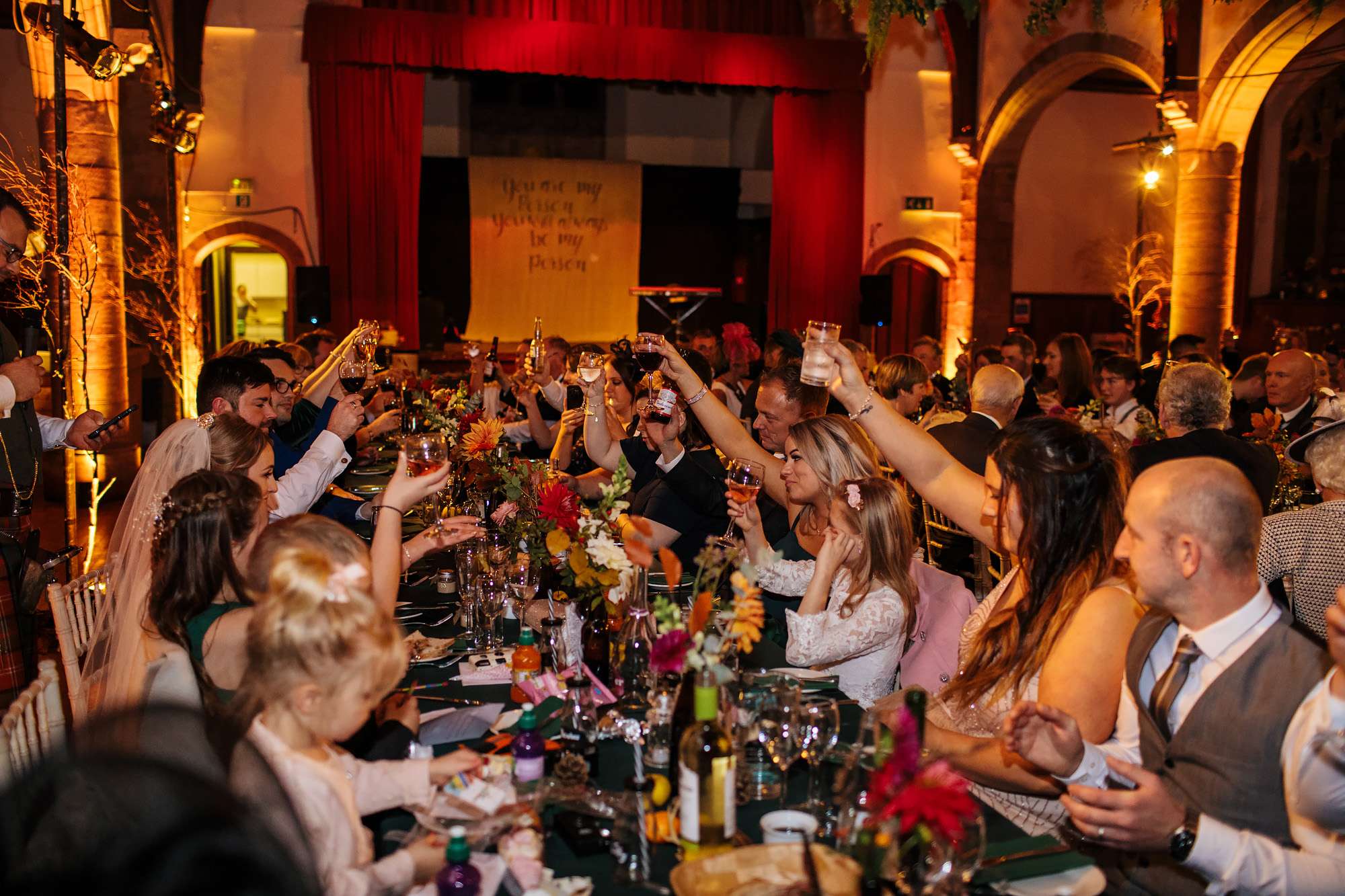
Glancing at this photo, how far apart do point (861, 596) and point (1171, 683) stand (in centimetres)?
99

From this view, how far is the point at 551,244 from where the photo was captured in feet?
53.5

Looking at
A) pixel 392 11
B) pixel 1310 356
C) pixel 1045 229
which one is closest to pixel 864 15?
pixel 1045 229

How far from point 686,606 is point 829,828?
3.75ft

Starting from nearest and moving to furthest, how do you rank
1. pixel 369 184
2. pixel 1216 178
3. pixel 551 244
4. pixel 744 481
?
pixel 744 481 → pixel 1216 178 → pixel 369 184 → pixel 551 244

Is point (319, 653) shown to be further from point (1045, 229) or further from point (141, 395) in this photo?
point (1045, 229)

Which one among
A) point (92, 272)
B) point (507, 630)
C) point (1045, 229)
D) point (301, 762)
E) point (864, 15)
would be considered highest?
point (864, 15)

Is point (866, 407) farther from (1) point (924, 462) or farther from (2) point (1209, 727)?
(2) point (1209, 727)

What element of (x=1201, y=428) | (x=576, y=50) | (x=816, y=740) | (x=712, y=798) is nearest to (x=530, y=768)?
(x=712, y=798)

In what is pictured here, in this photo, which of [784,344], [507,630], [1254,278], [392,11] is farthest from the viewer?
[1254,278]

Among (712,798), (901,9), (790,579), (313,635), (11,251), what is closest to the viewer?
(313,635)

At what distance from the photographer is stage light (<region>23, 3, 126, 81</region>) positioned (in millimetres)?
5613

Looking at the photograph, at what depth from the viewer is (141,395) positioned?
35.0 ft

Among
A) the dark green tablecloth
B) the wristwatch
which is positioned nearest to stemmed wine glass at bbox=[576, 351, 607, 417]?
the dark green tablecloth

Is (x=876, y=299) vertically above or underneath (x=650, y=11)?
underneath
